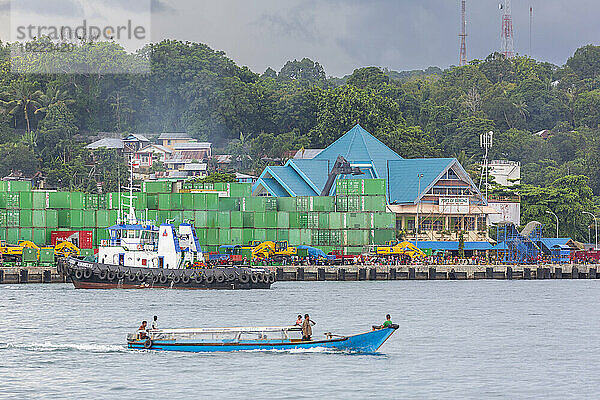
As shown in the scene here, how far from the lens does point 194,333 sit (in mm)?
53000

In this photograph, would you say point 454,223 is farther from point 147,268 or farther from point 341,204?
point 147,268

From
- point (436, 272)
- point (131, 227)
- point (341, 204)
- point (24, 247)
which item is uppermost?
point (341, 204)

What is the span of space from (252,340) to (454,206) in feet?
287

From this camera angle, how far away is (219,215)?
4513 inches

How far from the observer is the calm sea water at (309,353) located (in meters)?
47.6

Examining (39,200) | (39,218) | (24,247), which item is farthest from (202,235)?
(24,247)

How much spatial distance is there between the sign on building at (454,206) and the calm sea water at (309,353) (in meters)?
43.1

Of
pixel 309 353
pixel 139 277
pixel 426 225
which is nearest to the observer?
pixel 309 353

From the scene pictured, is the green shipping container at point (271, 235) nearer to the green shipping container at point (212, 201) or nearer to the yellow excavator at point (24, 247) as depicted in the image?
the green shipping container at point (212, 201)

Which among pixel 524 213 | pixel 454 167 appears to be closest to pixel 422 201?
pixel 454 167

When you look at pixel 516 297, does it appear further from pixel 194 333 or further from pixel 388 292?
pixel 194 333

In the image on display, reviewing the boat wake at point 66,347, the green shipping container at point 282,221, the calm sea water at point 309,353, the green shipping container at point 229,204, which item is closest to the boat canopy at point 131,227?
the calm sea water at point 309,353

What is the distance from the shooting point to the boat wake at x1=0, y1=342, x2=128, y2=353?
56478 millimetres

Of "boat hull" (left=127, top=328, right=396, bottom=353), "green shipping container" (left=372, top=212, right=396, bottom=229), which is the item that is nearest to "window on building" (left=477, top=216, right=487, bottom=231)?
"green shipping container" (left=372, top=212, right=396, bottom=229)
